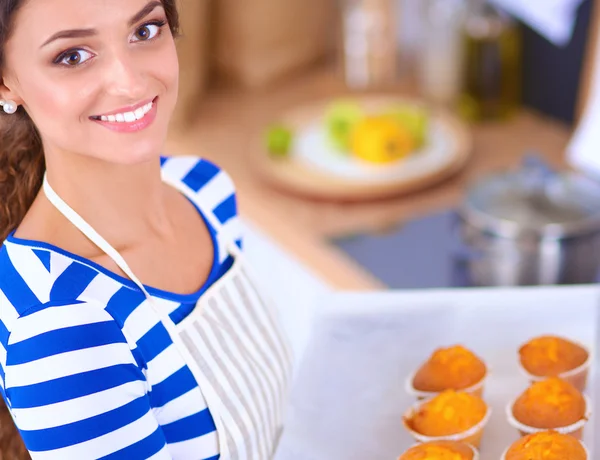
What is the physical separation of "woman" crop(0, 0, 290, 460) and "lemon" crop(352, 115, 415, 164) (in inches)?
27.8

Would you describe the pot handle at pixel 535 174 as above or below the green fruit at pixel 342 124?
below

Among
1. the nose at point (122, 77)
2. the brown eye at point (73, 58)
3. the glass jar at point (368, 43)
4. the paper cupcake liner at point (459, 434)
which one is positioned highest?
the brown eye at point (73, 58)

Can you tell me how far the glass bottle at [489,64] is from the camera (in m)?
1.63

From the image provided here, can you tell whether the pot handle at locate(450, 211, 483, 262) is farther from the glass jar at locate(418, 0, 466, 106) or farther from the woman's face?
the woman's face

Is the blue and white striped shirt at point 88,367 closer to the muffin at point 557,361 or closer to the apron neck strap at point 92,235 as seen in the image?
the apron neck strap at point 92,235

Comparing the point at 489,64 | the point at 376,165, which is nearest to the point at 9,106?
the point at 376,165

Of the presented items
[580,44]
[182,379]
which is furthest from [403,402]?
[580,44]

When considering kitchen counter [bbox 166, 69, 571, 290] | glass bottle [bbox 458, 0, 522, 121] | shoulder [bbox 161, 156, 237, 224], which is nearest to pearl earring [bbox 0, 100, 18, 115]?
shoulder [bbox 161, 156, 237, 224]

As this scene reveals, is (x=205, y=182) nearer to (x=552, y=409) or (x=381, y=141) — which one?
(x=552, y=409)

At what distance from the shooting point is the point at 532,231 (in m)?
1.27

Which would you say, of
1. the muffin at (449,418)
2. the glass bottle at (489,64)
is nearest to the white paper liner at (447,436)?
the muffin at (449,418)

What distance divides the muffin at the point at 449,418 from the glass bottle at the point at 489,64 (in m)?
0.99

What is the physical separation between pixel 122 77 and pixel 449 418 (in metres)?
0.37

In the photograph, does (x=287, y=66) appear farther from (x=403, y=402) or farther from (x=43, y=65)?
(x=43, y=65)
